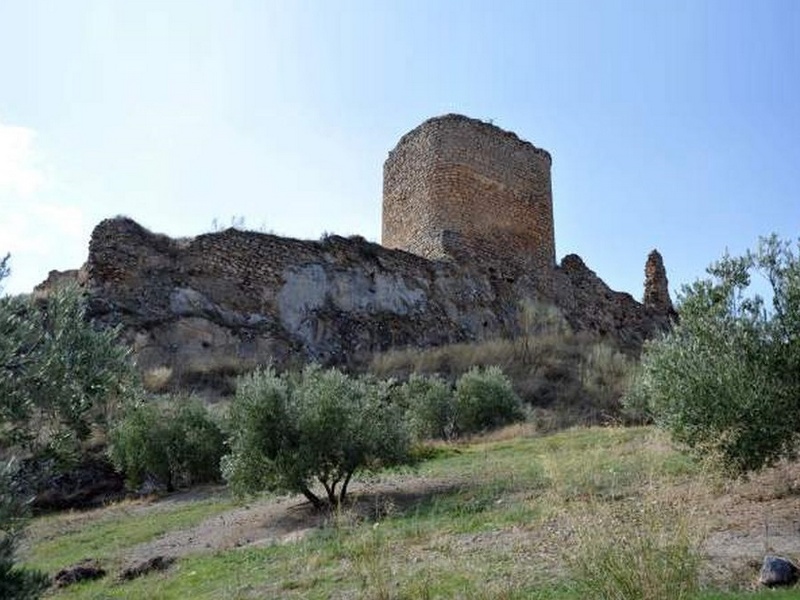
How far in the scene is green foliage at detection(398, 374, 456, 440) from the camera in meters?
16.4

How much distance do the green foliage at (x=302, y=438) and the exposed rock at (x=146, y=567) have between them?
67.9 inches

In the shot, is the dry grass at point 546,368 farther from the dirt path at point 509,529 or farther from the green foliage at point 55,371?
the green foliage at point 55,371

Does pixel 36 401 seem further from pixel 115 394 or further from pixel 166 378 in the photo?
pixel 166 378

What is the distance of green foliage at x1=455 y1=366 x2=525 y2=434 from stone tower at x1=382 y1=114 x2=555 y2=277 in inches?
342

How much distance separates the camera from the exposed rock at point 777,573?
5.37 m

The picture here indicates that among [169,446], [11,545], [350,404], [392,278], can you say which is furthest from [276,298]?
[11,545]

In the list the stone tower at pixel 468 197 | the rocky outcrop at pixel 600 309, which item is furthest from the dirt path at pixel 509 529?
the rocky outcrop at pixel 600 309

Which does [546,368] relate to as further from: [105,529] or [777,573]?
[777,573]

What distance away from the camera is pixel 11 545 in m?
4.72

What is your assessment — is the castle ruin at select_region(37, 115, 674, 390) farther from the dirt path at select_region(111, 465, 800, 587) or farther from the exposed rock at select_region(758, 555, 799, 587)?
the exposed rock at select_region(758, 555, 799, 587)

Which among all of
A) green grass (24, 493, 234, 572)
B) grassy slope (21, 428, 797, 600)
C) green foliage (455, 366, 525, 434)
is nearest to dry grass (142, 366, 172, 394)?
green grass (24, 493, 234, 572)

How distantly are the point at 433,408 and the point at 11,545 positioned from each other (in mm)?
12310

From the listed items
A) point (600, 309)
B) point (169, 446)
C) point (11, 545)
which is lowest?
point (11, 545)

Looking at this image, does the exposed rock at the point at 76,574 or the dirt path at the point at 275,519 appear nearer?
the exposed rock at the point at 76,574
